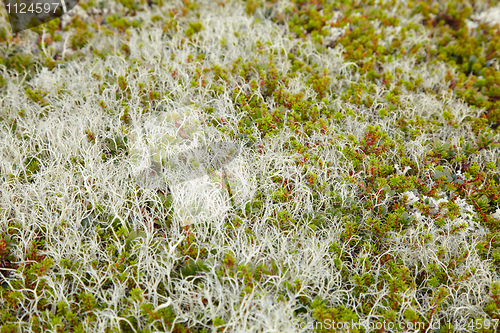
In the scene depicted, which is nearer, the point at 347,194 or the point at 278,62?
the point at 347,194

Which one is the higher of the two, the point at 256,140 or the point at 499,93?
the point at 499,93

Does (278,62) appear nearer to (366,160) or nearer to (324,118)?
(324,118)

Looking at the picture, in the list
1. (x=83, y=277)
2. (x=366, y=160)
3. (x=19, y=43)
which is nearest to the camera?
(x=83, y=277)

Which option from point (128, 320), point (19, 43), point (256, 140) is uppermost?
point (19, 43)

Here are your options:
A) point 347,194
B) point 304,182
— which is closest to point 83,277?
point 304,182

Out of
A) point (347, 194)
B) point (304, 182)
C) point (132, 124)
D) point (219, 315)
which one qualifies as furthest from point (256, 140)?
point (219, 315)

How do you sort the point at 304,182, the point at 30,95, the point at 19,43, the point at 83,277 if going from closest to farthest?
the point at 83,277 < the point at 304,182 < the point at 30,95 < the point at 19,43
